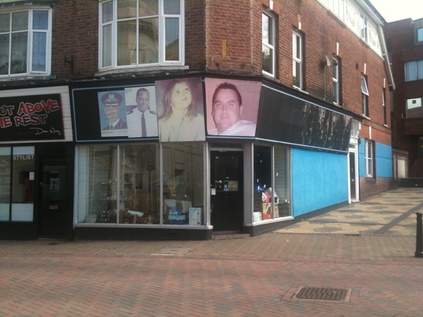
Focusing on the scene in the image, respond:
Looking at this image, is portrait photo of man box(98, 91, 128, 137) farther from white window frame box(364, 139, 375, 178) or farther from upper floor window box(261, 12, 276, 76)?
white window frame box(364, 139, 375, 178)

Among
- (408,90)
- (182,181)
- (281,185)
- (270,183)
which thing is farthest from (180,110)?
(408,90)

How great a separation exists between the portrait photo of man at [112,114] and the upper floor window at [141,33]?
0.87m

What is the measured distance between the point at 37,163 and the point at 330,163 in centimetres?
1050

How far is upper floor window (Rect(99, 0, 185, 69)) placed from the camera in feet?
39.0

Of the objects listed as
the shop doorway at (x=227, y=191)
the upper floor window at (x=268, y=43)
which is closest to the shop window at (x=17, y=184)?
the shop doorway at (x=227, y=191)

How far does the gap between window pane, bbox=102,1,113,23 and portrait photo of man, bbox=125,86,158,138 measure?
2229mm

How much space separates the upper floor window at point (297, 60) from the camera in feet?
47.7

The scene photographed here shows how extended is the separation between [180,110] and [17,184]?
5.64m

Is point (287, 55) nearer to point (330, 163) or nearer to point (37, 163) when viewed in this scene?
point (330, 163)

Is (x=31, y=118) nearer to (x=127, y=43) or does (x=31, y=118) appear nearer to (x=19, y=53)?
(x=19, y=53)

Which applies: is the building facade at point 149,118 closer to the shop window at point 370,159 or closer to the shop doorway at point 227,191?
the shop doorway at point 227,191

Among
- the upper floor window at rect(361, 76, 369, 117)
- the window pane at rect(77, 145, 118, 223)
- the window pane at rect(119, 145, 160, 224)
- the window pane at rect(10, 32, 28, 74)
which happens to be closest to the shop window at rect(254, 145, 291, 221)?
the window pane at rect(119, 145, 160, 224)

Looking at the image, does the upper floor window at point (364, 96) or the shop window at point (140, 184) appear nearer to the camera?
the shop window at point (140, 184)

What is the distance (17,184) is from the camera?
1327 centimetres
